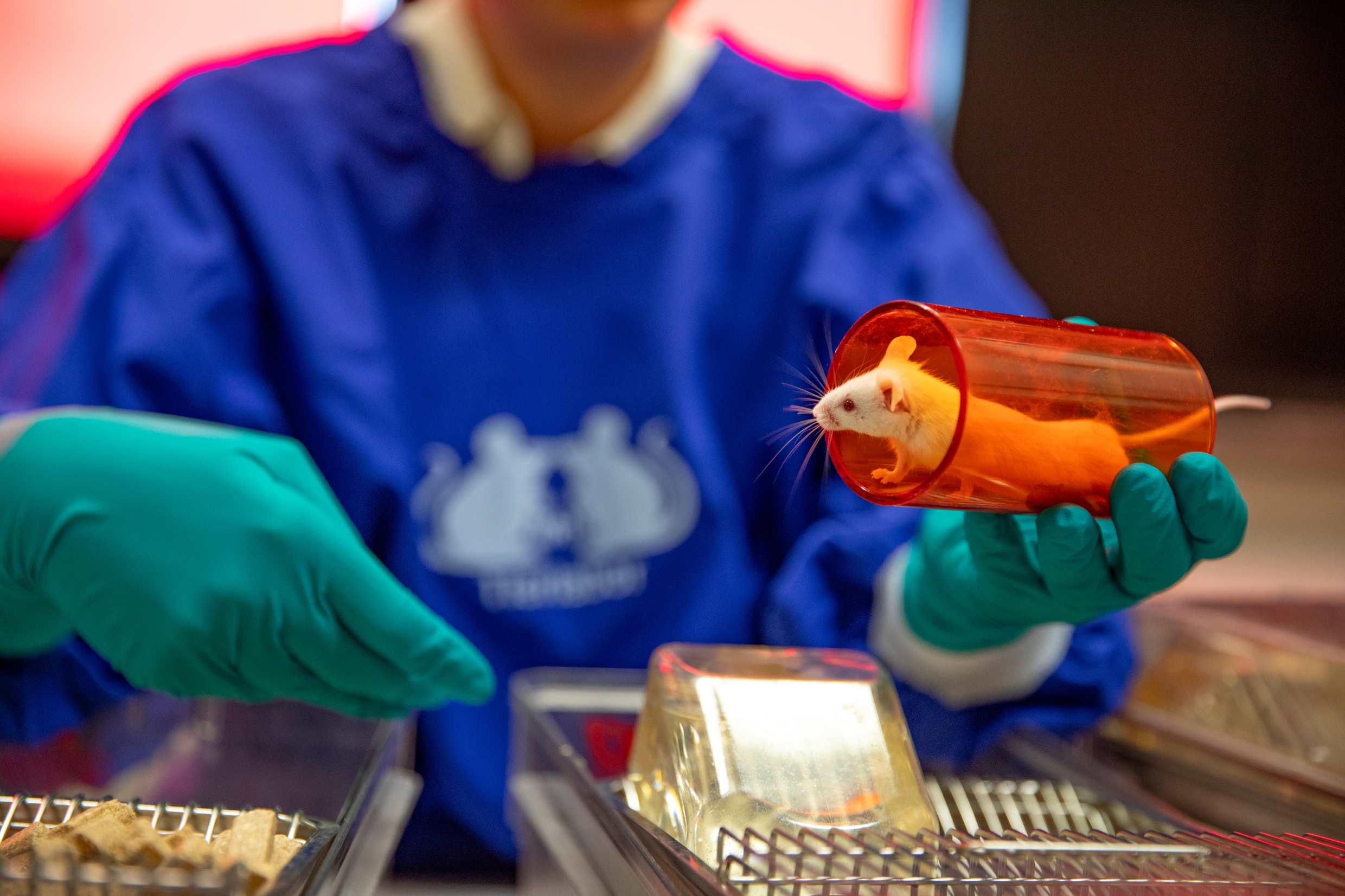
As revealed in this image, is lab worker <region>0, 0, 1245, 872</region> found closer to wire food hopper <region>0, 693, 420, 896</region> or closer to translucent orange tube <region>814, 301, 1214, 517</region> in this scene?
wire food hopper <region>0, 693, 420, 896</region>

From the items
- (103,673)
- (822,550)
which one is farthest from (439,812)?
(822,550)

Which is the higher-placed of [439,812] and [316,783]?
[316,783]

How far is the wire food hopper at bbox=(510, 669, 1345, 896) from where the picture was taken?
14.9 inches

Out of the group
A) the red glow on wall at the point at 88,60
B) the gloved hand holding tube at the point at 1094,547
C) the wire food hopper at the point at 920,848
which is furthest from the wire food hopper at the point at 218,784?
the red glow on wall at the point at 88,60

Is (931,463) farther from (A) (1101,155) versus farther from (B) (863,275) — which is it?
(A) (1101,155)

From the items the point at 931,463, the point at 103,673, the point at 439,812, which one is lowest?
the point at 439,812

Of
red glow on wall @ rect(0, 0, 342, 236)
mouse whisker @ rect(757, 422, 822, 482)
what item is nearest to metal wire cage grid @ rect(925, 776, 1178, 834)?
mouse whisker @ rect(757, 422, 822, 482)

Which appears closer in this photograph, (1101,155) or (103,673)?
(103,673)

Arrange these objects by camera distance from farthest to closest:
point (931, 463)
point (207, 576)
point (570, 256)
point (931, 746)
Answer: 1. point (570, 256)
2. point (931, 746)
3. point (207, 576)
4. point (931, 463)

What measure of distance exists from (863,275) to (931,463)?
0.68 m

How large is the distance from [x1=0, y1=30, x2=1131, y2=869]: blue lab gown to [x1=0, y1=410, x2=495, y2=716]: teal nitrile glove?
0.30 metres

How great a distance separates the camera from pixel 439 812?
96 cm

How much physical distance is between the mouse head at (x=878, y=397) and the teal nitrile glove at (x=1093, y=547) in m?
0.10

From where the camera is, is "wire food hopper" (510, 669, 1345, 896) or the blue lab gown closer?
"wire food hopper" (510, 669, 1345, 896)
